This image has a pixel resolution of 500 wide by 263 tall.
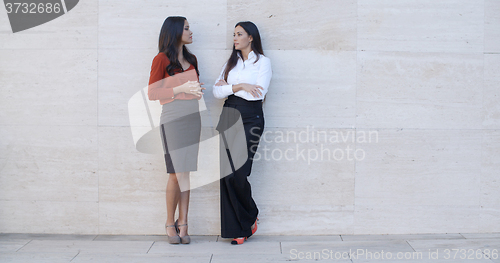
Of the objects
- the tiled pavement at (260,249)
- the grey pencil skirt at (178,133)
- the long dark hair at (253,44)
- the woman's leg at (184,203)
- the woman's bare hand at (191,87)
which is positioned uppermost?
the long dark hair at (253,44)

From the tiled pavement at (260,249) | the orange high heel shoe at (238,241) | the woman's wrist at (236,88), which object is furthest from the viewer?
the orange high heel shoe at (238,241)

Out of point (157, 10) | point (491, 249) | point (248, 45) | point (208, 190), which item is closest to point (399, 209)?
point (491, 249)

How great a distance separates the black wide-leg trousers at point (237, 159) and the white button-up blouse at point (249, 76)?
3.3 inches

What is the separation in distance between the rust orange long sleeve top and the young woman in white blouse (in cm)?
23

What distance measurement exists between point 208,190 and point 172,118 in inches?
27.5

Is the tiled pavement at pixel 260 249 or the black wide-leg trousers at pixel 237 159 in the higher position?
the black wide-leg trousers at pixel 237 159

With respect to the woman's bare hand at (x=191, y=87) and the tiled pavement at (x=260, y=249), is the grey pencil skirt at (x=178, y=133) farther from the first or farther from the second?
the tiled pavement at (x=260, y=249)

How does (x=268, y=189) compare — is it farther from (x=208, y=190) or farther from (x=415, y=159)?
(x=415, y=159)

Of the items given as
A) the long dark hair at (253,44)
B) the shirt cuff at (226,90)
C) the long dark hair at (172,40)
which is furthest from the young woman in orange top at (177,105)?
the long dark hair at (253,44)

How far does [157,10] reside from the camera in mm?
2908

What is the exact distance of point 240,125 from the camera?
2695mm

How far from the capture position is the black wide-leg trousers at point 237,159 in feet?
8.82

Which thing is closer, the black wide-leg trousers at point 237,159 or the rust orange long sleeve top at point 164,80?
the rust orange long sleeve top at point 164,80

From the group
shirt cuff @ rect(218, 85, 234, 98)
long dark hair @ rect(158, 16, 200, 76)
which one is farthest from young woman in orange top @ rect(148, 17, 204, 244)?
shirt cuff @ rect(218, 85, 234, 98)
